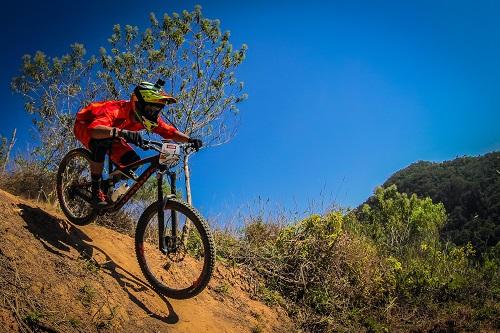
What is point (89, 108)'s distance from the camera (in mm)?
5785

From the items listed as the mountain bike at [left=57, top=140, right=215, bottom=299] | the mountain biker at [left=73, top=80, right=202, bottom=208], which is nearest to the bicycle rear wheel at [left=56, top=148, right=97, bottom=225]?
the mountain bike at [left=57, top=140, right=215, bottom=299]

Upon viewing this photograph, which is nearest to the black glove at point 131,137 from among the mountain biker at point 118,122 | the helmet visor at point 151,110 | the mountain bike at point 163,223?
the mountain bike at point 163,223

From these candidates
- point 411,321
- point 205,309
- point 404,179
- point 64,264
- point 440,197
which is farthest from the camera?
point 404,179

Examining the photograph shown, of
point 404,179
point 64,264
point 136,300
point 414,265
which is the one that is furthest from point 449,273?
point 404,179

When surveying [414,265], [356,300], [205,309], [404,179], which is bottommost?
[205,309]

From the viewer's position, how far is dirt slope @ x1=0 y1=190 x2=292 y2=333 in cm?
383

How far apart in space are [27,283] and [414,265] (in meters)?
6.32

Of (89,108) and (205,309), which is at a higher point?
(89,108)

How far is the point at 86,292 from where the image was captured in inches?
174

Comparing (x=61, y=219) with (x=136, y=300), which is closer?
(x=136, y=300)

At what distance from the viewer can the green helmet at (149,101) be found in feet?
17.6

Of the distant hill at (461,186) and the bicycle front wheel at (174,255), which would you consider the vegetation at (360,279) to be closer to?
the bicycle front wheel at (174,255)

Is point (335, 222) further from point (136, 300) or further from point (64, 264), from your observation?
point (64, 264)

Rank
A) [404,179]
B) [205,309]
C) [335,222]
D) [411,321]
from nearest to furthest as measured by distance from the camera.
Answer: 1. [205,309]
2. [411,321]
3. [335,222]
4. [404,179]
